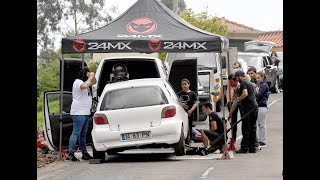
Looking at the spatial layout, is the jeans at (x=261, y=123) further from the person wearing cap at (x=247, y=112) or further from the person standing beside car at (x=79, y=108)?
the person standing beside car at (x=79, y=108)

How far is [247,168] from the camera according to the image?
1581 cm

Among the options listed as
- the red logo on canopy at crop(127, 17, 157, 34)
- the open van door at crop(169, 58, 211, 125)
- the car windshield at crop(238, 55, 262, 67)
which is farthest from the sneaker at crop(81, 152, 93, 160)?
the car windshield at crop(238, 55, 262, 67)

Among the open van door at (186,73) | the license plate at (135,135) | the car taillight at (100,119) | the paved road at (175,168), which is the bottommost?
the paved road at (175,168)

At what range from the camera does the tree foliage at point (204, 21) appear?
51.4 m

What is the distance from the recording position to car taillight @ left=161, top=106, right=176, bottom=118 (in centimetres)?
1716

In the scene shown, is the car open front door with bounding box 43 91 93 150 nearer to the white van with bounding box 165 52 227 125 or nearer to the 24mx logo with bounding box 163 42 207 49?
the 24mx logo with bounding box 163 42 207 49

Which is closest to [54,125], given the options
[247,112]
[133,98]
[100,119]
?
[100,119]

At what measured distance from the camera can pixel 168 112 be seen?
17.2 m

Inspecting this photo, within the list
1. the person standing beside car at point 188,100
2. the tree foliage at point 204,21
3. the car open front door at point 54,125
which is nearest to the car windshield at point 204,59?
the person standing beside car at point 188,100

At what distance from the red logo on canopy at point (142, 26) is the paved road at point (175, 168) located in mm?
2544
